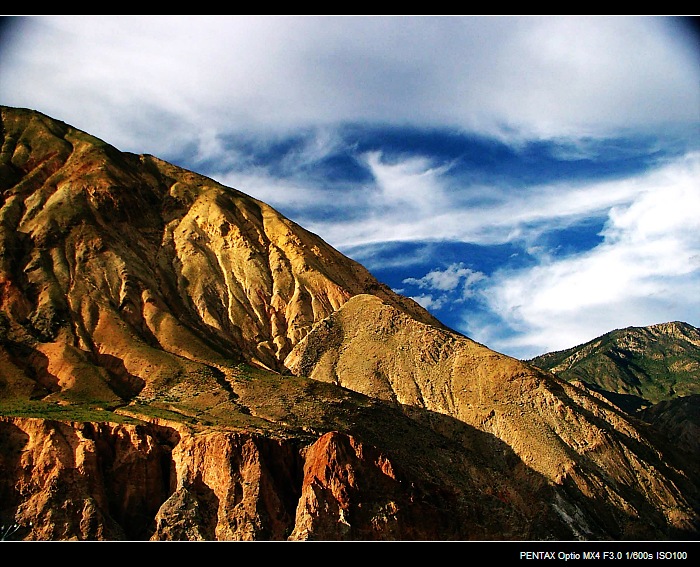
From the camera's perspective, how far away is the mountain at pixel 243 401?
71188mm

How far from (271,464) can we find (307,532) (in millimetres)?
9557

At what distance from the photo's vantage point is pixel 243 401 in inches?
3509

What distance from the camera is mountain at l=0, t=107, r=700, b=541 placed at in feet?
234

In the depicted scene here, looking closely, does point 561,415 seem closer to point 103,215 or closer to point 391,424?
point 391,424

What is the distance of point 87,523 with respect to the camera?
66625 millimetres
